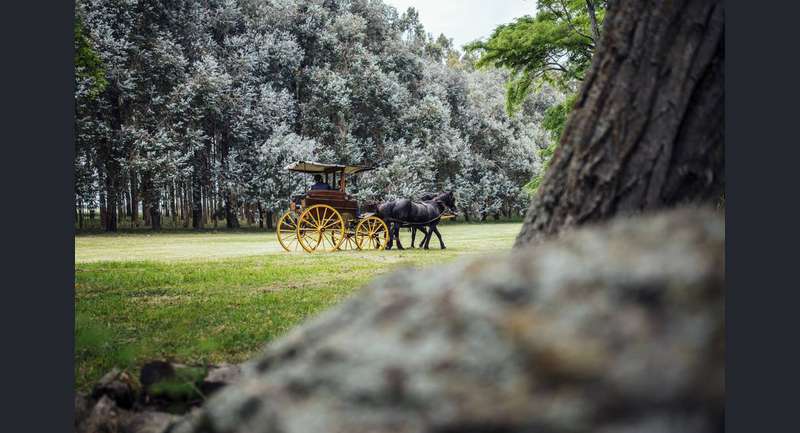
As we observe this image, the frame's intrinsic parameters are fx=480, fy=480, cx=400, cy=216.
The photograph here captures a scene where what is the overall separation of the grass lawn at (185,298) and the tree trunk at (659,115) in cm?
52

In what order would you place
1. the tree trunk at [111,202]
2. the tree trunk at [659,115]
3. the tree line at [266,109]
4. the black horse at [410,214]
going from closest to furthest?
the tree trunk at [659,115] < the tree trunk at [111,202] < the tree line at [266,109] < the black horse at [410,214]

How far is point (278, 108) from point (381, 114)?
2252mm

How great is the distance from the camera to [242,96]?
5.98 m

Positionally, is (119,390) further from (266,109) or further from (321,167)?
(321,167)

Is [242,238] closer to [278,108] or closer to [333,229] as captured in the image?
[333,229]

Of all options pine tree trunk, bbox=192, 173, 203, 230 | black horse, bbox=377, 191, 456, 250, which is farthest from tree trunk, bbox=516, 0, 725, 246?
black horse, bbox=377, 191, 456, 250

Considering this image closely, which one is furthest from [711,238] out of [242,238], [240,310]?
[242,238]

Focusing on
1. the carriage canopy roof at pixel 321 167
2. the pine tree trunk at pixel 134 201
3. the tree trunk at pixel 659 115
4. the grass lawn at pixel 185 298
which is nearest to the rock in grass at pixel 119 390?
the grass lawn at pixel 185 298

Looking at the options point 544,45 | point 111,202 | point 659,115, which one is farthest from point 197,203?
point 544,45

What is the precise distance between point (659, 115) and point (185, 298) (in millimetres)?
3428

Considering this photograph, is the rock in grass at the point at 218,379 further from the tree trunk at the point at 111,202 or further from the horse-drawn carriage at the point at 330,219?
the horse-drawn carriage at the point at 330,219

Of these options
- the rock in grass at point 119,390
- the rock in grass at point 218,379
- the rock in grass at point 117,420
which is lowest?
the rock in grass at point 117,420

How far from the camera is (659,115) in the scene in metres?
1.06

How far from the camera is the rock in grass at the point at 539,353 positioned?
1.85 feet
